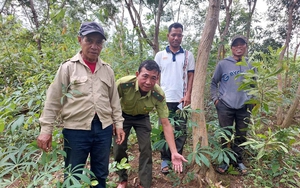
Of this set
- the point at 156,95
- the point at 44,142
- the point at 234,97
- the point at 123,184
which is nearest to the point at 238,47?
the point at 234,97

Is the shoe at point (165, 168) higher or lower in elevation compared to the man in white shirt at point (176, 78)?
lower

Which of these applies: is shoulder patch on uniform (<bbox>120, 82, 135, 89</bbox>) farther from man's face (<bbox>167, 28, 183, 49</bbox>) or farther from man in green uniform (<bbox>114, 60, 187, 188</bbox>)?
man's face (<bbox>167, 28, 183, 49</bbox>)

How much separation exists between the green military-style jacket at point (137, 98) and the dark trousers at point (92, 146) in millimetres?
374

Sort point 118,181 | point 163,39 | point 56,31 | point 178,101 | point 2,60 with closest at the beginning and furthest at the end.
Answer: point 118,181, point 178,101, point 2,60, point 56,31, point 163,39

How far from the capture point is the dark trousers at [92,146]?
157 cm

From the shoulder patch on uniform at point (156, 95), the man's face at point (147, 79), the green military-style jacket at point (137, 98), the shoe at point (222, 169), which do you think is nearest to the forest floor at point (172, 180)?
the shoe at point (222, 169)

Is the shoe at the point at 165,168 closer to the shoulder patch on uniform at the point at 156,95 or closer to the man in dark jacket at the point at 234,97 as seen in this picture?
the man in dark jacket at the point at 234,97

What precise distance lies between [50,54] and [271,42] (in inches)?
265

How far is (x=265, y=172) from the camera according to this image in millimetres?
2262

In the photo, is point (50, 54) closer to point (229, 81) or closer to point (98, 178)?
point (98, 178)

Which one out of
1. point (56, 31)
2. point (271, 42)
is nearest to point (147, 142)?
point (56, 31)

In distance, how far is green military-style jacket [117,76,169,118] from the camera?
198 centimetres

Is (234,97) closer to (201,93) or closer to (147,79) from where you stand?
(201,93)

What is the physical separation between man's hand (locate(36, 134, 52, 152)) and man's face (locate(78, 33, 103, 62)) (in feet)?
2.06
